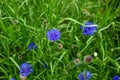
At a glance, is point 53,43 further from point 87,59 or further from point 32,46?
point 87,59

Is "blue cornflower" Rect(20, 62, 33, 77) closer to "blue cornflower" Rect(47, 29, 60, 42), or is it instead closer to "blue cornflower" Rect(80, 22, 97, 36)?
"blue cornflower" Rect(47, 29, 60, 42)

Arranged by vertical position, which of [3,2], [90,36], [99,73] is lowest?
[99,73]

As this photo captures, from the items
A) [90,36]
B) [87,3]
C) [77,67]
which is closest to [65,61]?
[77,67]

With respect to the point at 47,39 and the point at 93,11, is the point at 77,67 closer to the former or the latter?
the point at 47,39

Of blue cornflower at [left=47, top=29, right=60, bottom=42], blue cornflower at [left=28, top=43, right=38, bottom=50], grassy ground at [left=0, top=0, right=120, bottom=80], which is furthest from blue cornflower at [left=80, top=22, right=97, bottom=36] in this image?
blue cornflower at [left=28, top=43, right=38, bottom=50]

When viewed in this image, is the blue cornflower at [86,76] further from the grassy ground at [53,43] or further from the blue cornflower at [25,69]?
the blue cornflower at [25,69]

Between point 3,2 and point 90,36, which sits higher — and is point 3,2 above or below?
above
